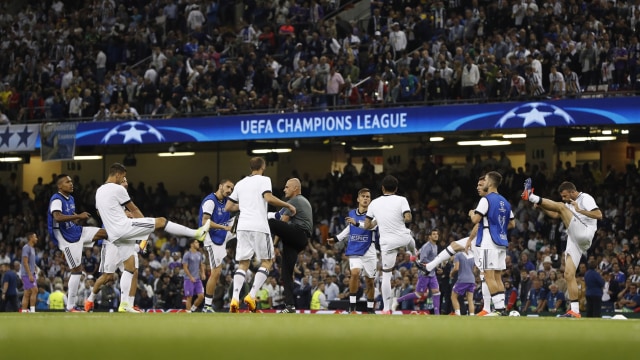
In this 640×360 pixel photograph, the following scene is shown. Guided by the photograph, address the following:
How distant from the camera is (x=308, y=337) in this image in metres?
9.38

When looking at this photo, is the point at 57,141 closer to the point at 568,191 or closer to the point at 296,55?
the point at 296,55

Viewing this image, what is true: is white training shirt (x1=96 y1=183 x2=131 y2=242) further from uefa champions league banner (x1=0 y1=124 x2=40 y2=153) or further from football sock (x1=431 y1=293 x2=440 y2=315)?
uefa champions league banner (x1=0 y1=124 x2=40 y2=153)

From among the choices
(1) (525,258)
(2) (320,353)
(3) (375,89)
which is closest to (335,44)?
(3) (375,89)

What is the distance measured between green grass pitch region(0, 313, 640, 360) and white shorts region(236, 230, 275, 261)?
4936mm

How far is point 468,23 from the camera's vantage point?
31250 millimetres

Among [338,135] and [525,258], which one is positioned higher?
[338,135]

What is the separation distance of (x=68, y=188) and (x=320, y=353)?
8.00m

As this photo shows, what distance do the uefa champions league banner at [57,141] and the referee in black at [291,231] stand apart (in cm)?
1988

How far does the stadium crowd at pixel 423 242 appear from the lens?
25.7 meters

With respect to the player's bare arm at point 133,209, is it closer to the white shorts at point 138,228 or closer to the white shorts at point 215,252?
the white shorts at point 138,228

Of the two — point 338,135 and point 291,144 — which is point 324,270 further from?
point 291,144

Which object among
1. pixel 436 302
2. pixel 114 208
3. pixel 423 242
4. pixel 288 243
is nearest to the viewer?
pixel 114 208

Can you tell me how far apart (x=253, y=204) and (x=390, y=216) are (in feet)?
7.56

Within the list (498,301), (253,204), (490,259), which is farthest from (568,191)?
(253,204)
